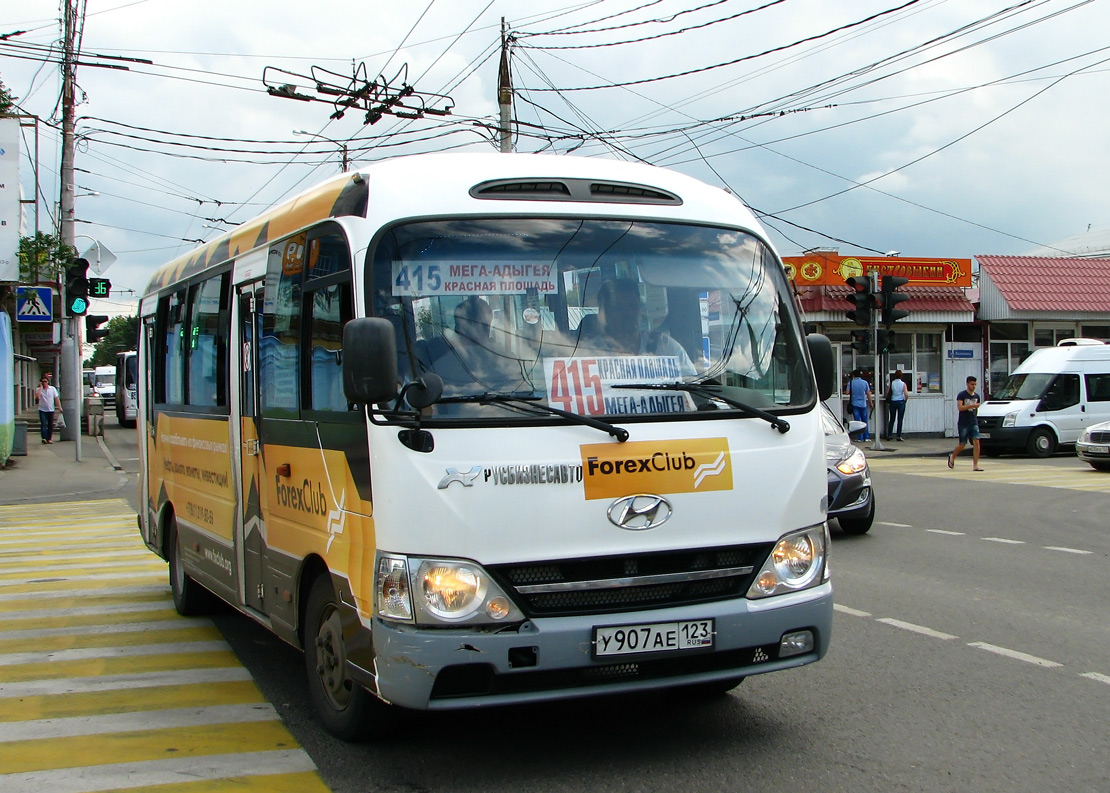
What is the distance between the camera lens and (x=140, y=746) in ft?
17.5

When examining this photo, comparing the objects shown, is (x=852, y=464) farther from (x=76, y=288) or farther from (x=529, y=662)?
(x=76, y=288)

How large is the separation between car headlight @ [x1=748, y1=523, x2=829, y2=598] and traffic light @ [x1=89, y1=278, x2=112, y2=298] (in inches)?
759

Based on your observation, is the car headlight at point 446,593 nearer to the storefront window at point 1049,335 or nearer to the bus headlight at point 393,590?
the bus headlight at point 393,590

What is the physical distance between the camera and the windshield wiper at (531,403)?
179 inches

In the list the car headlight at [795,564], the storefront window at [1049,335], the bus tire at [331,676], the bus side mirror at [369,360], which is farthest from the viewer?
the storefront window at [1049,335]

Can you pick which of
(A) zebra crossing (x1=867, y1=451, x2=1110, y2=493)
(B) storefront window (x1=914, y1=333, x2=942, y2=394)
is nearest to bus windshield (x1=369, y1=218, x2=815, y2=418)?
(A) zebra crossing (x1=867, y1=451, x2=1110, y2=493)

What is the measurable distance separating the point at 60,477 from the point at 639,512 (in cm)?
1922

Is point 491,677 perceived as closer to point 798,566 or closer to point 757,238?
point 798,566

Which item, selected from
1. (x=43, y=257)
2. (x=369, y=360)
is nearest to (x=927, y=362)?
(x=43, y=257)

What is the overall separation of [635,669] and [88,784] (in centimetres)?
236

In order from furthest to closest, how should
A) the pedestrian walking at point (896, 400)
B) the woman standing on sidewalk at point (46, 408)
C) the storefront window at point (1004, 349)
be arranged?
the storefront window at point (1004, 349) → the woman standing on sidewalk at point (46, 408) → the pedestrian walking at point (896, 400)

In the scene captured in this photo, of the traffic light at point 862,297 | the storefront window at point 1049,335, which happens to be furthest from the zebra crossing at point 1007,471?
the storefront window at point 1049,335

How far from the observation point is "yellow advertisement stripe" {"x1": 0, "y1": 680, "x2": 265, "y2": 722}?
19.5 feet

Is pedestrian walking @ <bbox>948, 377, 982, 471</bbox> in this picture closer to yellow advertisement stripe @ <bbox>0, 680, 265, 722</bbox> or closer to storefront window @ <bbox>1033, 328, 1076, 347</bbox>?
storefront window @ <bbox>1033, 328, 1076, 347</bbox>
